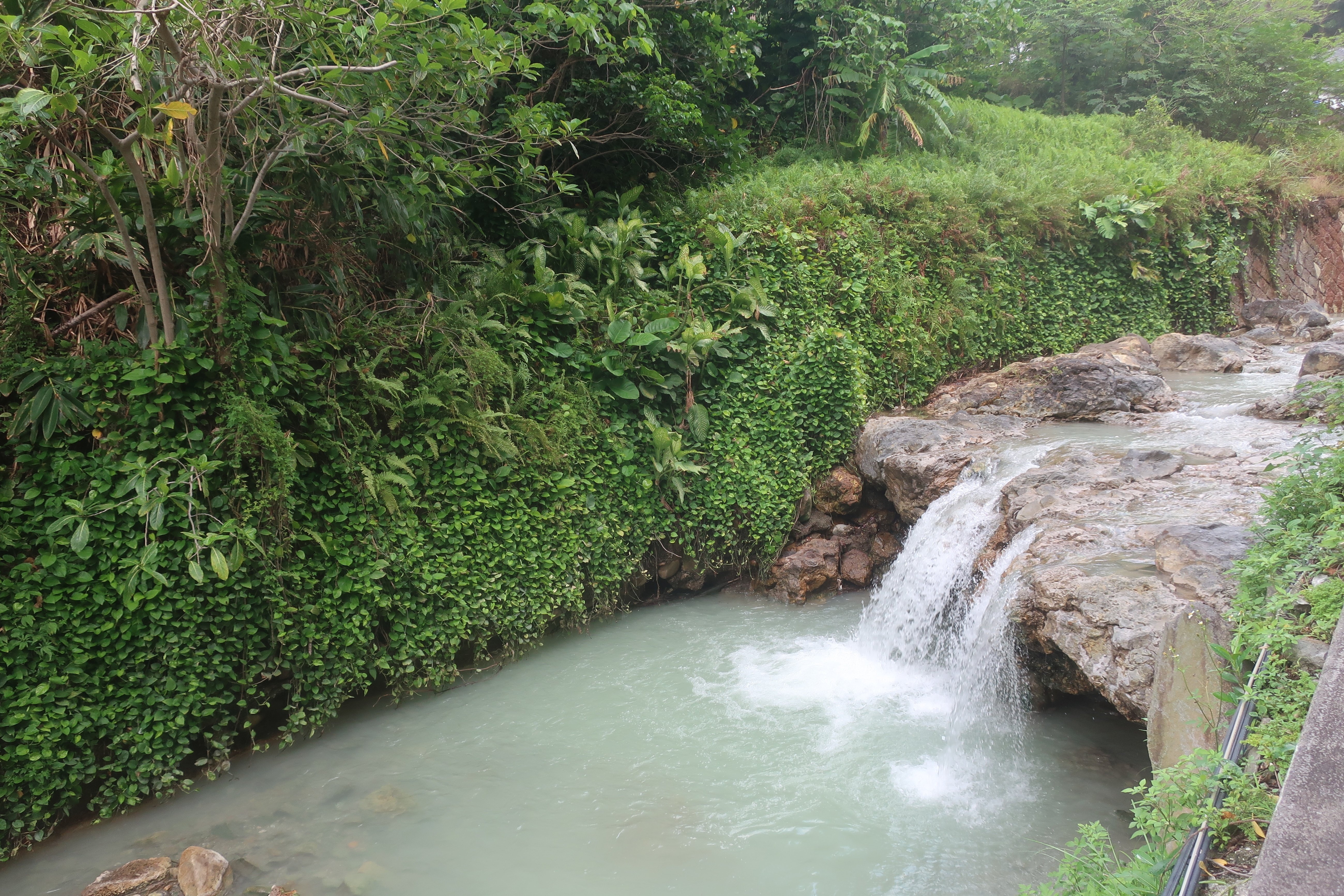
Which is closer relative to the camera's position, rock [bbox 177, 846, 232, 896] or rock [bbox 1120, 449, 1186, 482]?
rock [bbox 177, 846, 232, 896]

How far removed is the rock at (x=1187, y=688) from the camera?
333cm

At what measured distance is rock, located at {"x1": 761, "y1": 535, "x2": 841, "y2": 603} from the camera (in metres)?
7.64

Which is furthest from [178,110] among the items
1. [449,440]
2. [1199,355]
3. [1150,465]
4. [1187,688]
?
[1199,355]

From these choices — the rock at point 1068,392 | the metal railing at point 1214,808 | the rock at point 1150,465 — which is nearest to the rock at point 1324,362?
the rock at point 1068,392

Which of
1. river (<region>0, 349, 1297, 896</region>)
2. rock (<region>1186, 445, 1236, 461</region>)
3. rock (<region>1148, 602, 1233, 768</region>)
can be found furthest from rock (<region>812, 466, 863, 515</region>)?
rock (<region>1148, 602, 1233, 768</region>)

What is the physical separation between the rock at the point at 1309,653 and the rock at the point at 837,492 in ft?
16.6

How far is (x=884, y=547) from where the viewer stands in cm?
801

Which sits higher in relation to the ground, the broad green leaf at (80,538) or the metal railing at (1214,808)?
the broad green leaf at (80,538)

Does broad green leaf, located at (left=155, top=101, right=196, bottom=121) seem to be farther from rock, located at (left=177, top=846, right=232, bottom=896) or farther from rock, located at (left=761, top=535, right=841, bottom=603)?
rock, located at (left=761, top=535, right=841, bottom=603)

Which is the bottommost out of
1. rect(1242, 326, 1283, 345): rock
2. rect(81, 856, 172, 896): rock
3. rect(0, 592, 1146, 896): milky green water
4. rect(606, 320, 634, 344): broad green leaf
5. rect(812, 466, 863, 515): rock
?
rect(0, 592, 1146, 896): milky green water

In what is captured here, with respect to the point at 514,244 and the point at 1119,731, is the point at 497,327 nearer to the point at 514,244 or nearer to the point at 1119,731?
the point at 514,244

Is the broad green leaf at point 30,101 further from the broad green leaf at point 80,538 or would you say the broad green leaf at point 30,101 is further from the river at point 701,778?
the river at point 701,778

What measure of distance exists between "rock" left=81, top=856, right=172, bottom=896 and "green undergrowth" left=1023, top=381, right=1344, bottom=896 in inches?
174

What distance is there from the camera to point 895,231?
9508 millimetres
